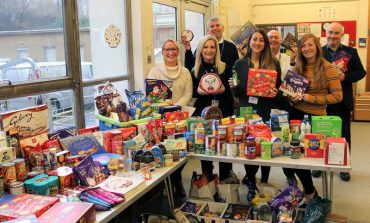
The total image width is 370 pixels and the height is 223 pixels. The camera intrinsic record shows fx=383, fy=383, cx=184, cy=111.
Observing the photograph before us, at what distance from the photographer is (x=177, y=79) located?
10.9 feet

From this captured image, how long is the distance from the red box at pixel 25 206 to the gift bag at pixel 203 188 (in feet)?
4.55

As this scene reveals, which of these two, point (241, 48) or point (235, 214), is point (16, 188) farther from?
point (241, 48)

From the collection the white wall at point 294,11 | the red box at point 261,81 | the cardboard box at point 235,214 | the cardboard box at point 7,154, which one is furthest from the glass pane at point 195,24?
the cardboard box at point 7,154

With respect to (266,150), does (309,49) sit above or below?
above

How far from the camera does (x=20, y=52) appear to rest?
2.58m

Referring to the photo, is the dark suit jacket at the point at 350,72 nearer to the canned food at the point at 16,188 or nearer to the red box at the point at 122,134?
the red box at the point at 122,134

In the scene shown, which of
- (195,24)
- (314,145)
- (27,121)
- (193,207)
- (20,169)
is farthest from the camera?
(195,24)

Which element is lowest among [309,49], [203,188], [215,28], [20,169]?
[203,188]

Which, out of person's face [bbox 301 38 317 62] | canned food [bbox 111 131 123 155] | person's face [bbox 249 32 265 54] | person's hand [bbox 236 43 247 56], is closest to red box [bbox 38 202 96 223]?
canned food [bbox 111 131 123 155]

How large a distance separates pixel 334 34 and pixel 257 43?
1.01m

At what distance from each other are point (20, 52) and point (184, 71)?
1353mm

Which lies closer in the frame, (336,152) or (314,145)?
(336,152)

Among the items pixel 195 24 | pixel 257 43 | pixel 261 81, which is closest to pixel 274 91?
pixel 261 81

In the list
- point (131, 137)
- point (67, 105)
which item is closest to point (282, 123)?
point (131, 137)
